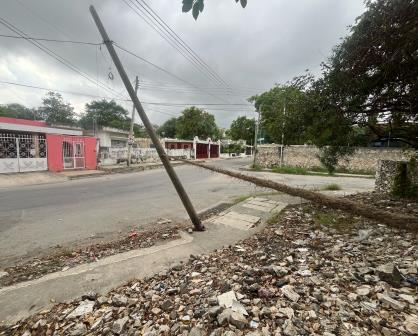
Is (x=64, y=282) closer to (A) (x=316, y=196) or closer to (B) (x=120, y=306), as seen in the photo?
(B) (x=120, y=306)

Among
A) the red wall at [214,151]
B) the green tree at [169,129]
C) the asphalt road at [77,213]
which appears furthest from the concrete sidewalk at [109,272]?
the green tree at [169,129]

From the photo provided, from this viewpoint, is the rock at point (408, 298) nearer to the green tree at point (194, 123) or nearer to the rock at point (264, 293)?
the rock at point (264, 293)

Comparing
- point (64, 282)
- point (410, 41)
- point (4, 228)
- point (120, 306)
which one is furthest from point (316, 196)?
point (4, 228)

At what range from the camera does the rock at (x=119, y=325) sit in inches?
77.6

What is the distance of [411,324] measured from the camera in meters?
1.77

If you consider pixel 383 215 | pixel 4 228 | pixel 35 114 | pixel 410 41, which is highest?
Answer: pixel 35 114

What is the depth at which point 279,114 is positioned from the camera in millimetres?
7648

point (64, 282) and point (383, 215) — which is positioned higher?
point (383, 215)

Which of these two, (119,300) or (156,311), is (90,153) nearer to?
(119,300)

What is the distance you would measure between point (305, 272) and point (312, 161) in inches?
764

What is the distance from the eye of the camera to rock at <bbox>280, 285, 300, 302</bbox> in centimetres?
217

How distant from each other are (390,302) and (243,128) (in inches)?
1891

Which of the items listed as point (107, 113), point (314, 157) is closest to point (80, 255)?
point (314, 157)

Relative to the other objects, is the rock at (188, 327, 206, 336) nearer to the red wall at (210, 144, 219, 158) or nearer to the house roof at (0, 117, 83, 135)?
the house roof at (0, 117, 83, 135)
